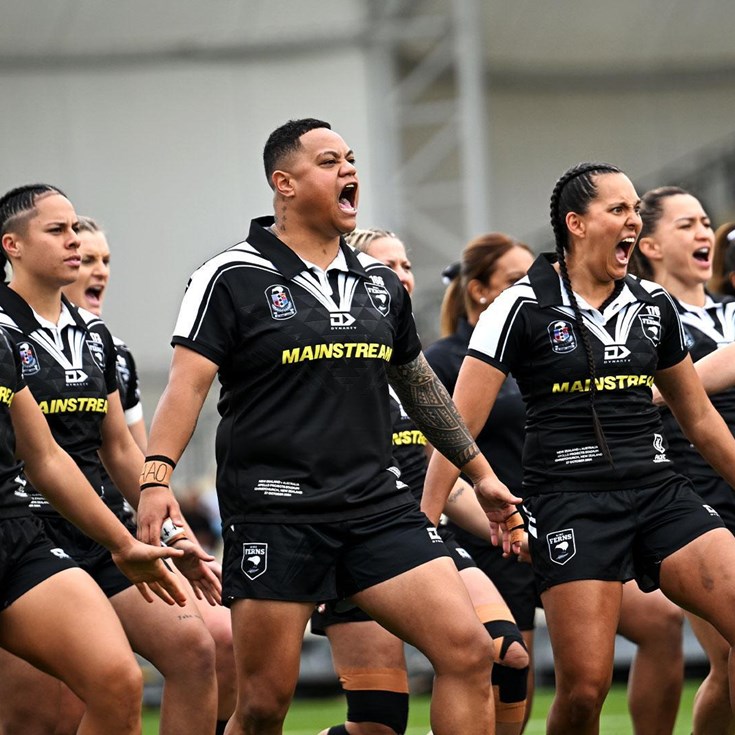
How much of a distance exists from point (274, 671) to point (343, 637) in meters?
1.35

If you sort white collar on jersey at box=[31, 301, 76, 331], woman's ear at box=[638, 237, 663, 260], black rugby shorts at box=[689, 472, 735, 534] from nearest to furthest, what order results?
white collar on jersey at box=[31, 301, 76, 331], black rugby shorts at box=[689, 472, 735, 534], woman's ear at box=[638, 237, 663, 260]

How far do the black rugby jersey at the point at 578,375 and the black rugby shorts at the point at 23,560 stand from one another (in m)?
1.92

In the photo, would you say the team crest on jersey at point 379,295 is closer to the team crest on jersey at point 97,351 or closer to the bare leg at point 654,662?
the team crest on jersey at point 97,351

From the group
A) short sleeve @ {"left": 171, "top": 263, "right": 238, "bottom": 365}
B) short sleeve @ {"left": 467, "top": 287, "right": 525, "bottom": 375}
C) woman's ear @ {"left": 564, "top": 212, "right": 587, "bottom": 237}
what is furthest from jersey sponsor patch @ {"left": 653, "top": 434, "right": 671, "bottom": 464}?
short sleeve @ {"left": 171, "top": 263, "right": 238, "bottom": 365}

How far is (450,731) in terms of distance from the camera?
5492mm

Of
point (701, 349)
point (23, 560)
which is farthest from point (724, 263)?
point (23, 560)

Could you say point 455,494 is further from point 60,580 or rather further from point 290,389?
point 60,580

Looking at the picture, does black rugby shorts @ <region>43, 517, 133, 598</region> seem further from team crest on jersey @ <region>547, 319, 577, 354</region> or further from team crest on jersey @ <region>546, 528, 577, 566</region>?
team crest on jersey @ <region>547, 319, 577, 354</region>

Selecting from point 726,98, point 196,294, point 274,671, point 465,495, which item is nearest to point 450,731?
point 274,671

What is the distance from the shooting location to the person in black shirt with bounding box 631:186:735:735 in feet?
24.3

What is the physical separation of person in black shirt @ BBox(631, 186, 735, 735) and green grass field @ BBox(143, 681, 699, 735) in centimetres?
288

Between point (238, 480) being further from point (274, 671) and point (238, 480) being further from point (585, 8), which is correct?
point (585, 8)

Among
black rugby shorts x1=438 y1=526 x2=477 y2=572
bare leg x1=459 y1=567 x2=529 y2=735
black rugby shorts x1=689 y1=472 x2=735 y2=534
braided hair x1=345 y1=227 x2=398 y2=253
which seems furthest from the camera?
braided hair x1=345 y1=227 x2=398 y2=253

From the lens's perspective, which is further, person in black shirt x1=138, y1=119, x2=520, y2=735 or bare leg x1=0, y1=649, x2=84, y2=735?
bare leg x1=0, y1=649, x2=84, y2=735
